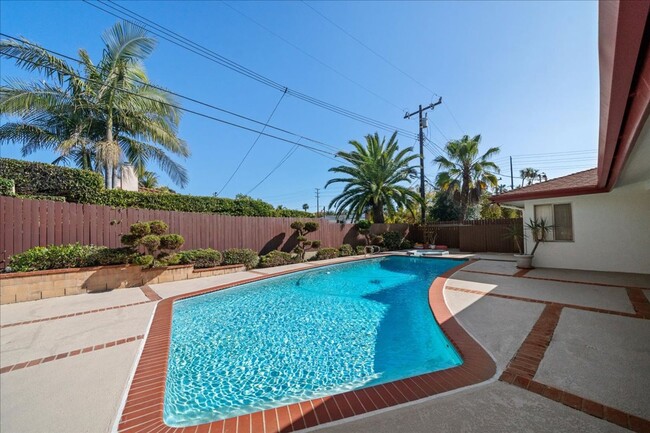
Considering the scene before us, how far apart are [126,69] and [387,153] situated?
1540cm

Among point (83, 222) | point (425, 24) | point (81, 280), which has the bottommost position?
point (81, 280)

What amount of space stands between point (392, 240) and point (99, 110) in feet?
58.5

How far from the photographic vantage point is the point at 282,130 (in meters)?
13.2

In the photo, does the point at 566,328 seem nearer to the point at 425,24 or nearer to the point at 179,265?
the point at 179,265

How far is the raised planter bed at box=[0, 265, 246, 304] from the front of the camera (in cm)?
604

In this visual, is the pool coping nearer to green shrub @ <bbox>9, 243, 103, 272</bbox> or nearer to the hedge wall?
green shrub @ <bbox>9, 243, 103, 272</bbox>

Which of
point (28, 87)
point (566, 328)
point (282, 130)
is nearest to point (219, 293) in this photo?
point (566, 328)

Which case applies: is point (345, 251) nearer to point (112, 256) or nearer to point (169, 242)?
point (169, 242)

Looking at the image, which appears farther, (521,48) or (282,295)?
(521,48)

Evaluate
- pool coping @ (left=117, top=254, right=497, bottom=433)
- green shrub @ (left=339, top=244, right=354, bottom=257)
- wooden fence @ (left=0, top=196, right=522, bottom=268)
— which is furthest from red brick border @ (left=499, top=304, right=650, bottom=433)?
green shrub @ (left=339, top=244, right=354, bottom=257)

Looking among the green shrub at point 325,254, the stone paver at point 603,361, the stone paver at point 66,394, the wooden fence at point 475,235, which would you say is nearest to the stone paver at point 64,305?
the stone paver at point 66,394

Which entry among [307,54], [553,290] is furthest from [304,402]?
[307,54]

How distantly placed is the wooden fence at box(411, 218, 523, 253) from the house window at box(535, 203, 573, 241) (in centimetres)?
498

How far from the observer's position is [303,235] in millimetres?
14500
